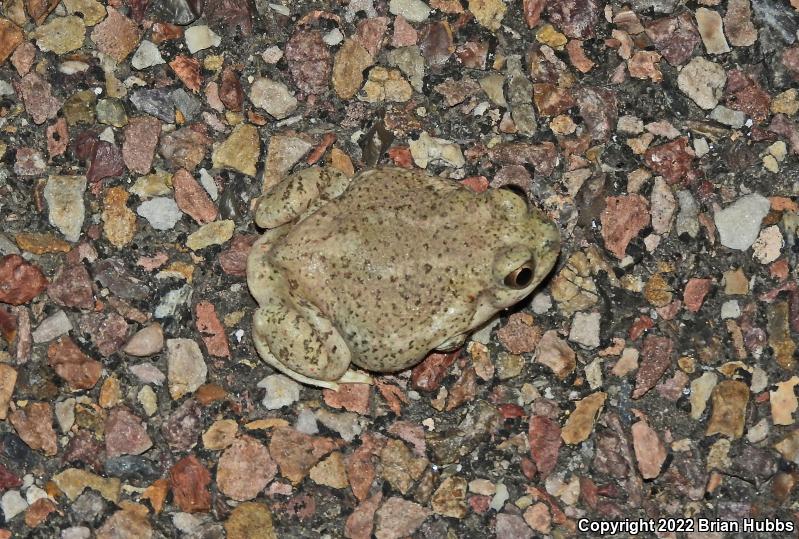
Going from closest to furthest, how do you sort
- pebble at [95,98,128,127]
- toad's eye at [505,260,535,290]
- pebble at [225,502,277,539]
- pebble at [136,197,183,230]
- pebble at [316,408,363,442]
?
toad's eye at [505,260,535,290] → pebble at [225,502,277,539] → pebble at [316,408,363,442] → pebble at [136,197,183,230] → pebble at [95,98,128,127]

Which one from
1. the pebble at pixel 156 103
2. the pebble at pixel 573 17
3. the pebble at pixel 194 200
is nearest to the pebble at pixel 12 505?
the pebble at pixel 194 200

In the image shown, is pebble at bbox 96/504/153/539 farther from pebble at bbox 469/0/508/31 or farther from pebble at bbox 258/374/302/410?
pebble at bbox 469/0/508/31

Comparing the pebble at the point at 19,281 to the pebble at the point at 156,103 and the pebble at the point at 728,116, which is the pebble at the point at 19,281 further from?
the pebble at the point at 728,116

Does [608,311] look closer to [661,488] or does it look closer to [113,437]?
[661,488]

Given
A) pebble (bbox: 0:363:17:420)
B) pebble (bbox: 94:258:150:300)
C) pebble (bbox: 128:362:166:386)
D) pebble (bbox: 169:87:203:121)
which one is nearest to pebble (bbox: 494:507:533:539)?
pebble (bbox: 128:362:166:386)

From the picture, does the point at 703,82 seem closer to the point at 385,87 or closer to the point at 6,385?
the point at 385,87

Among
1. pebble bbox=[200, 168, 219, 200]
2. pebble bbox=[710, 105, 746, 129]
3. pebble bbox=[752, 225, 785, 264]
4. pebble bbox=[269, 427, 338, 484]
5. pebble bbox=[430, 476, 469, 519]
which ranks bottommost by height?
pebble bbox=[430, 476, 469, 519]

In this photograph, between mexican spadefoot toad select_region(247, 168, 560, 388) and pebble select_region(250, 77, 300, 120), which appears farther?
pebble select_region(250, 77, 300, 120)

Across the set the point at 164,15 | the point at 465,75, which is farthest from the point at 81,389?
the point at 465,75
